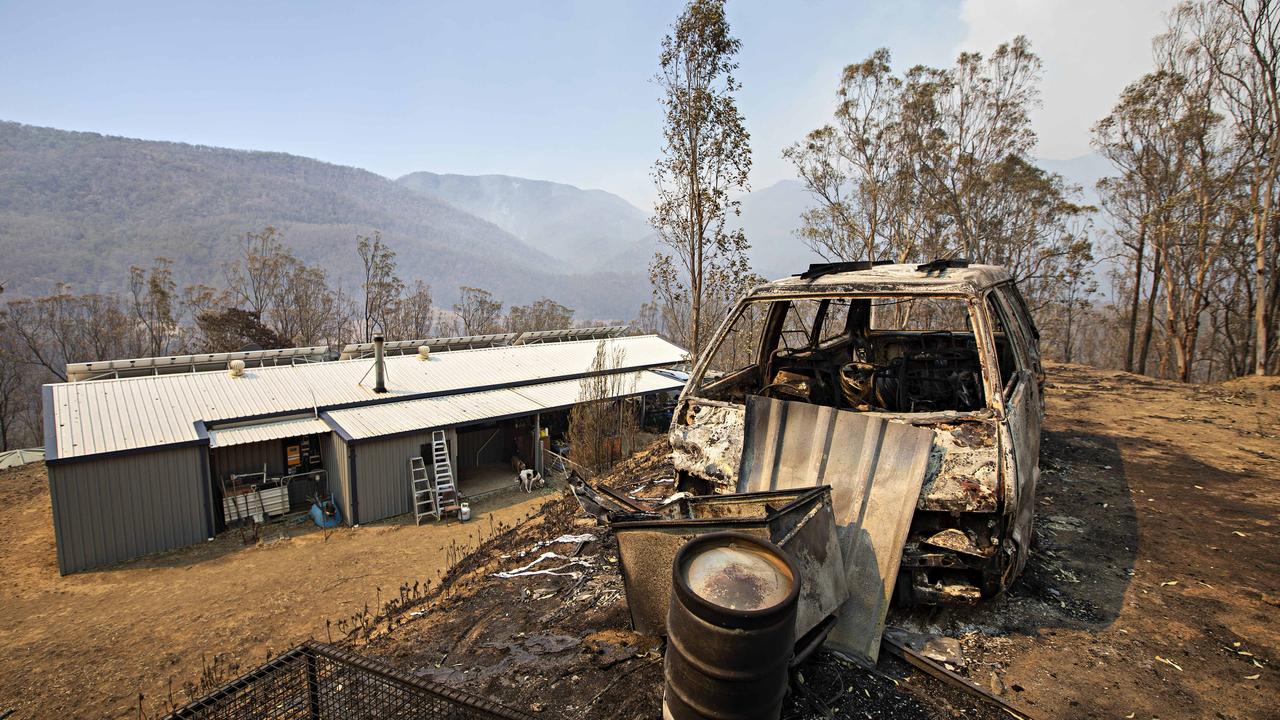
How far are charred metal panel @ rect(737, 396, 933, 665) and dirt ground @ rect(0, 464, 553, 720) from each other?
4.85 meters

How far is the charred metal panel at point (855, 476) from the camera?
9.44ft

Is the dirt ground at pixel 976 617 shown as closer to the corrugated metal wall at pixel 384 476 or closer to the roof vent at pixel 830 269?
the roof vent at pixel 830 269

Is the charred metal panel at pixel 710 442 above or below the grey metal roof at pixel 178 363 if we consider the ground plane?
above

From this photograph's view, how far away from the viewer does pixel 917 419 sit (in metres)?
3.09

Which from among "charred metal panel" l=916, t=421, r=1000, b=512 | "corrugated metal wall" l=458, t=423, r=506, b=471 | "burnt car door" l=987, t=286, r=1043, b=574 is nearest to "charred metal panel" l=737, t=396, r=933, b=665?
"charred metal panel" l=916, t=421, r=1000, b=512

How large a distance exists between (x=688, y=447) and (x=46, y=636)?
37.0ft

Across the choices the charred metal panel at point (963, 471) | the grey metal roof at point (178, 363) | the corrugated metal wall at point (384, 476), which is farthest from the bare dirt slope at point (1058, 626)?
the grey metal roof at point (178, 363)

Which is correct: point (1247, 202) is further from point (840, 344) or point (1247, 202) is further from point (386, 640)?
point (386, 640)

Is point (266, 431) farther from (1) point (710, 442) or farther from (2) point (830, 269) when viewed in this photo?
(2) point (830, 269)

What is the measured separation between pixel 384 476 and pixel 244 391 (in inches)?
186

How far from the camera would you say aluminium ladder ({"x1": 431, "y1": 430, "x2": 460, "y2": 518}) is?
13.8 m

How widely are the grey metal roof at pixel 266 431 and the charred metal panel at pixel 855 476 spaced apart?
43.9 ft

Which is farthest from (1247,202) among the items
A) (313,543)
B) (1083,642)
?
(313,543)

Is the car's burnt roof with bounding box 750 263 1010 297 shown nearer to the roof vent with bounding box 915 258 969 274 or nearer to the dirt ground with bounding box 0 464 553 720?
the roof vent with bounding box 915 258 969 274
